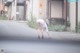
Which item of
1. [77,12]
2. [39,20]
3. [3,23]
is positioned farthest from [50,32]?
[3,23]

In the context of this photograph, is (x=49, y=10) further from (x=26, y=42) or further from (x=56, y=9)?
(x=26, y=42)

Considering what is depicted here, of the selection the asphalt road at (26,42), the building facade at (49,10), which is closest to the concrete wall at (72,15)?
the building facade at (49,10)

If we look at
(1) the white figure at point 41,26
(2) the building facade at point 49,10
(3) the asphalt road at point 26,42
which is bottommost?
(3) the asphalt road at point 26,42

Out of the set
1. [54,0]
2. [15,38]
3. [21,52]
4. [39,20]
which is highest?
[54,0]

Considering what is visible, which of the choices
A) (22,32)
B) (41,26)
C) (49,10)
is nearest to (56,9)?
(49,10)

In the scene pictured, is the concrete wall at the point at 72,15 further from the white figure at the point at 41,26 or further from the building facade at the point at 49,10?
the white figure at the point at 41,26

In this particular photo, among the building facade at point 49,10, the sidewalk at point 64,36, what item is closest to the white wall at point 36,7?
the building facade at point 49,10

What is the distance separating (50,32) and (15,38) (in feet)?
0.75

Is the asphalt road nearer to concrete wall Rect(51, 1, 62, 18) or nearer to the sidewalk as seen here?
the sidewalk

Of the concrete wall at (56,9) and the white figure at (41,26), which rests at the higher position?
the concrete wall at (56,9)

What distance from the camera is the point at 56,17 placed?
695 millimetres

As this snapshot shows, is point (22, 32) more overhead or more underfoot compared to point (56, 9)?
more underfoot

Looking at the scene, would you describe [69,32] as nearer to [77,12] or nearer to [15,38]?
[77,12]

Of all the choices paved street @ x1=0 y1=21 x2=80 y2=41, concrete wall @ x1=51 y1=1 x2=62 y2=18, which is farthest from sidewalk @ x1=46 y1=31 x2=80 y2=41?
concrete wall @ x1=51 y1=1 x2=62 y2=18
